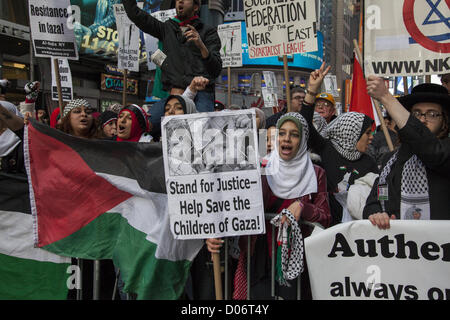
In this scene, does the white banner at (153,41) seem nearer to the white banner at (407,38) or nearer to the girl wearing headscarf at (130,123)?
the girl wearing headscarf at (130,123)

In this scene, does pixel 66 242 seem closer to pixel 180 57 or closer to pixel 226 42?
pixel 180 57

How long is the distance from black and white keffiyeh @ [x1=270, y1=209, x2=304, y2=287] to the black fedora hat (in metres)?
1.09

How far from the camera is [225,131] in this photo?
3.21 m

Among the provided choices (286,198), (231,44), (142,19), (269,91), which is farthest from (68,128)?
(269,91)

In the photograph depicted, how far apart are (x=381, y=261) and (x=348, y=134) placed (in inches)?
63.4

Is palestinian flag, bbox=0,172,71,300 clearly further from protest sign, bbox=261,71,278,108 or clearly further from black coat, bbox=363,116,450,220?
protest sign, bbox=261,71,278,108

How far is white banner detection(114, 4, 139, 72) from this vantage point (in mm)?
8086

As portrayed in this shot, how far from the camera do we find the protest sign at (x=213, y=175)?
3.09 m

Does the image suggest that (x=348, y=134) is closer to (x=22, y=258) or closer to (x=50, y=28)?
(x=22, y=258)

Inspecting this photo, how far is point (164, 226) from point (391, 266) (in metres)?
1.64

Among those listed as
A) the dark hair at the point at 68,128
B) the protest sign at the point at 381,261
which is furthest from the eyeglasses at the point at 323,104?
the protest sign at the point at 381,261

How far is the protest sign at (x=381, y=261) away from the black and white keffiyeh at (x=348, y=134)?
1375 millimetres

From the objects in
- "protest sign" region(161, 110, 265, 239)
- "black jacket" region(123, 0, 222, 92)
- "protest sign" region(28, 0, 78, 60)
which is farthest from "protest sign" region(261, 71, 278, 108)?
"protest sign" region(161, 110, 265, 239)

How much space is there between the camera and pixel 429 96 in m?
2.79
